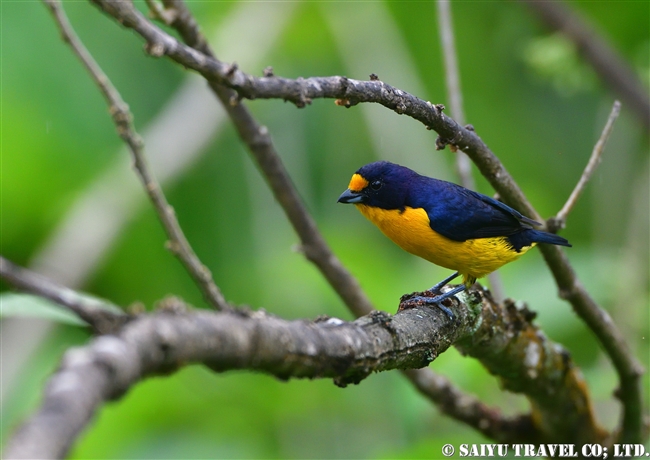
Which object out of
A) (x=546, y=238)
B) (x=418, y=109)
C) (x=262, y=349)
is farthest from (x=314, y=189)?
(x=262, y=349)

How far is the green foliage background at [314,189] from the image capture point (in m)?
4.64

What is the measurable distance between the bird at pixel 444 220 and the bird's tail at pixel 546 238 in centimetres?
1

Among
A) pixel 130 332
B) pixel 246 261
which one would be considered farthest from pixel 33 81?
pixel 130 332

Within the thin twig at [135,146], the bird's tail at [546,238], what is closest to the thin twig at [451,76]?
the bird's tail at [546,238]

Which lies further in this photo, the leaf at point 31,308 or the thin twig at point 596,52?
the thin twig at point 596,52

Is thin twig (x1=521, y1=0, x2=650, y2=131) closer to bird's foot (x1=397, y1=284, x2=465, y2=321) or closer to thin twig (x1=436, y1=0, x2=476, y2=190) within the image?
thin twig (x1=436, y1=0, x2=476, y2=190)

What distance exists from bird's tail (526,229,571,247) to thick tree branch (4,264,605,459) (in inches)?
14.6

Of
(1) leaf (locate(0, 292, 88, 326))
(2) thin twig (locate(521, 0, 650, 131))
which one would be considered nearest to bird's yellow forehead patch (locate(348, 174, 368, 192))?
(1) leaf (locate(0, 292, 88, 326))

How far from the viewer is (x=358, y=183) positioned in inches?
161

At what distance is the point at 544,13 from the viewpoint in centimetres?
660

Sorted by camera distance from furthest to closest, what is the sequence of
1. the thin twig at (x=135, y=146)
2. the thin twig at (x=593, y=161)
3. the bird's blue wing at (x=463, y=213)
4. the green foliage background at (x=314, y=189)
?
the green foliage background at (x=314, y=189) → the bird's blue wing at (x=463, y=213) → the thin twig at (x=593, y=161) → the thin twig at (x=135, y=146)

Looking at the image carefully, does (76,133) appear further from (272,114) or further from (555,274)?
(555,274)

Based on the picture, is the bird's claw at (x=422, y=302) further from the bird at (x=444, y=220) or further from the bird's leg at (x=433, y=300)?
the bird at (x=444, y=220)

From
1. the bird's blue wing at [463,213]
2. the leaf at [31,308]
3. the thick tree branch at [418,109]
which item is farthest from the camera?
the bird's blue wing at [463,213]
